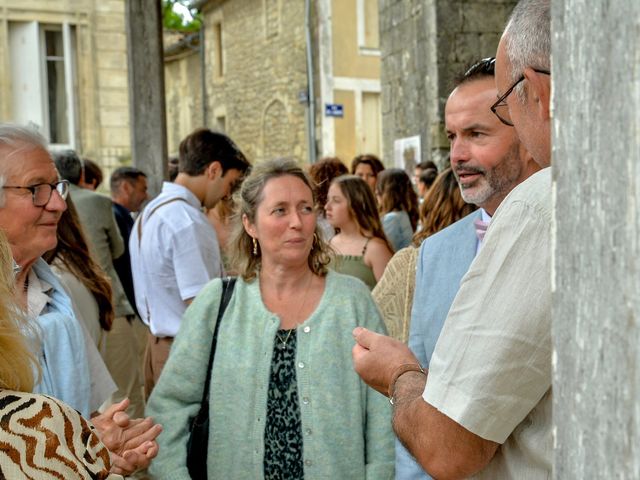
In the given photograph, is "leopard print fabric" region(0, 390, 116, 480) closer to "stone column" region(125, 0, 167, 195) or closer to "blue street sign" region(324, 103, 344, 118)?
"stone column" region(125, 0, 167, 195)

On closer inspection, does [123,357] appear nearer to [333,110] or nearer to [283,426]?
[283,426]

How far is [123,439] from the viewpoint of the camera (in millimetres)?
2232

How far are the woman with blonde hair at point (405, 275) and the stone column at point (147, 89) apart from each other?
318 centimetres

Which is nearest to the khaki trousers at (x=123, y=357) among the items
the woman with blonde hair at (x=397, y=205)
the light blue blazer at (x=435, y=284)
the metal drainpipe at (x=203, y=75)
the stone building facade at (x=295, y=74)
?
the woman with blonde hair at (x=397, y=205)

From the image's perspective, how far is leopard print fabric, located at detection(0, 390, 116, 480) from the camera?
1.40 metres

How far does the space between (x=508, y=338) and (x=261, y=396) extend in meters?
1.60

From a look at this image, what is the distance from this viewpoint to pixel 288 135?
19125 mm

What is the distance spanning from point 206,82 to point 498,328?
22.7 meters

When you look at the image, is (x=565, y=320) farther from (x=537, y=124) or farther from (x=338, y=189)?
(x=338, y=189)

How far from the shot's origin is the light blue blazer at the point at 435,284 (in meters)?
2.21

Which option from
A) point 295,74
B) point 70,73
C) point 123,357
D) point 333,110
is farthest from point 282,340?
point 295,74

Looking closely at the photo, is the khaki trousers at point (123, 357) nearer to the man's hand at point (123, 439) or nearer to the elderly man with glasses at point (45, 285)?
the elderly man with glasses at point (45, 285)

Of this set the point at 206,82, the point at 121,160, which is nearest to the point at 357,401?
the point at 121,160

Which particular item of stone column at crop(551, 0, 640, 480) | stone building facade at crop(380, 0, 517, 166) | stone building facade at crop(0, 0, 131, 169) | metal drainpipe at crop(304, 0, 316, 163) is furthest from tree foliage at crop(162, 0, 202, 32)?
stone column at crop(551, 0, 640, 480)
